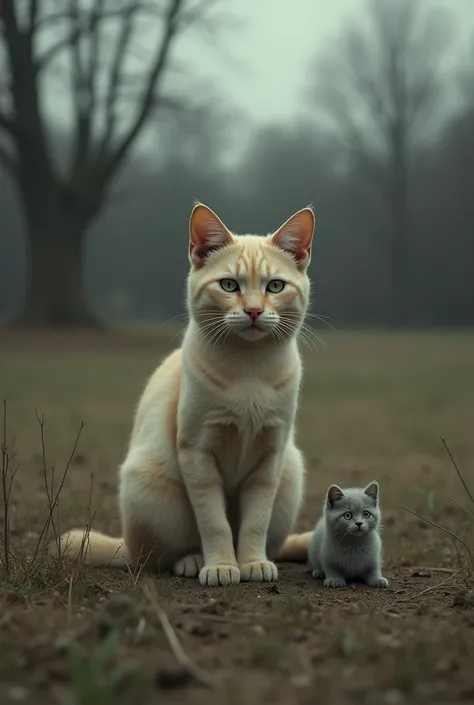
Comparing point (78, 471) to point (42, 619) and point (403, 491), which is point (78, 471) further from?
point (42, 619)

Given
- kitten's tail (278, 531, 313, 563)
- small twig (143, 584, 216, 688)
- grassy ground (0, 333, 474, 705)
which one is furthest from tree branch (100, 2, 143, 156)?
small twig (143, 584, 216, 688)

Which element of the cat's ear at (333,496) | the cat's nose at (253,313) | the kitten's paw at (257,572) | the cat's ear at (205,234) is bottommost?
the kitten's paw at (257,572)

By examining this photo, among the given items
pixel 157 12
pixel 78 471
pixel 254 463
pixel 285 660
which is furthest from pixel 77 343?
pixel 285 660

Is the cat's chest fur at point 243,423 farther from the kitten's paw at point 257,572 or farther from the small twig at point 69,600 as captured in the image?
the small twig at point 69,600

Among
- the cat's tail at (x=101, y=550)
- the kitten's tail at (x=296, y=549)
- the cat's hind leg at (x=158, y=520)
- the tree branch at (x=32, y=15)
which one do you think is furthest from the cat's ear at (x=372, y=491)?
the tree branch at (x=32, y=15)

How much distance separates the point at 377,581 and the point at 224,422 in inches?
33.9

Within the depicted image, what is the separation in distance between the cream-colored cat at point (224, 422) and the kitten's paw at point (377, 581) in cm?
38

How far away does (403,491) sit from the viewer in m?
5.79

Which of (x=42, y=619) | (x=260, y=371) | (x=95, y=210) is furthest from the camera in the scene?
(x=95, y=210)

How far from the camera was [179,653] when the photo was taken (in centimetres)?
216

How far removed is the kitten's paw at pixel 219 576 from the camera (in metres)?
3.25

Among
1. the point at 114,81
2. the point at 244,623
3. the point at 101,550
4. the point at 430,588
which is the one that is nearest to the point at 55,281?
the point at 114,81

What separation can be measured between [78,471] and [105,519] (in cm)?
178

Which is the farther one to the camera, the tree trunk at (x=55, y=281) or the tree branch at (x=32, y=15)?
the tree trunk at (x=55, y=281)
